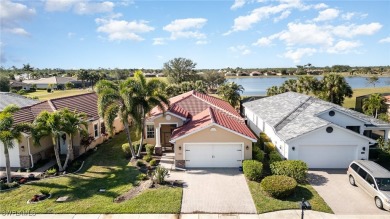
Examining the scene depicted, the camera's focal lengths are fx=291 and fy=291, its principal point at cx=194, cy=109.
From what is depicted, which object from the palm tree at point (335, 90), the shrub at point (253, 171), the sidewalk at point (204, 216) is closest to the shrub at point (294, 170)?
the shrub at point (253, 171)

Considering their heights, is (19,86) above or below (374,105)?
above

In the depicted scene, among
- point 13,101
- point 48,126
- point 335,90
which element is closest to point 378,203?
point 48,126

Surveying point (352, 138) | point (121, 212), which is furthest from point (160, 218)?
point (352, 138)

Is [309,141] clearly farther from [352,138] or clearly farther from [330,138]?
[352,138]

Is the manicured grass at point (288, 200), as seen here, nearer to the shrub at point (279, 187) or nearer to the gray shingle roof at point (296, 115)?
the shrub at point (279, 187)

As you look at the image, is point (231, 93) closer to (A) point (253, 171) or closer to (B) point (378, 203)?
(A) point (253, 171)

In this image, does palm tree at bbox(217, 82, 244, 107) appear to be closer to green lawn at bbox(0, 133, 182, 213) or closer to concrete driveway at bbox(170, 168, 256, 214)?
concrete driveway at bbox(170, 168, 256, 214)
